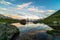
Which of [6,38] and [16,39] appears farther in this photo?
[16,39]

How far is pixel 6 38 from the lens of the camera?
111 feet

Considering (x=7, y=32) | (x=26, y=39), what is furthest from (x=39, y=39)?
(x=7, y=32)

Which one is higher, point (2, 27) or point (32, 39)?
point (2, 27)

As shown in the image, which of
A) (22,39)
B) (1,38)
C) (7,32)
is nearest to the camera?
(1,38)

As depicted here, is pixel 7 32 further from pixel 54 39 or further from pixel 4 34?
pixel 54 39

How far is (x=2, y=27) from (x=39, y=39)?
35.4 ft

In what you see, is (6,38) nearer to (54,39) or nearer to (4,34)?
(4,34)

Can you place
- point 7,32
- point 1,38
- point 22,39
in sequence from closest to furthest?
1. point 1,38
2. point 7,32
3. point 22,39

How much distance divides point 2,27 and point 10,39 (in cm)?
378

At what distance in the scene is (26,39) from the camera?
38000 mm

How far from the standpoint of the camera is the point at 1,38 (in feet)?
106

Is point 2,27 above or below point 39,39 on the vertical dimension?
above

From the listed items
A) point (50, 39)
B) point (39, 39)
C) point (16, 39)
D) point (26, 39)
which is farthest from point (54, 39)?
point (16, 39)

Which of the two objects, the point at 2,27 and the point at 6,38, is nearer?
the point at 6,38
